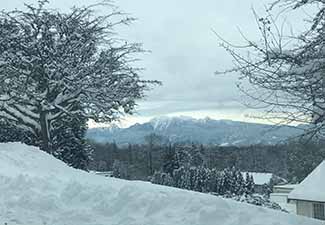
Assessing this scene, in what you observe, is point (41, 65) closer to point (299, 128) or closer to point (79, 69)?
point (79, 69)

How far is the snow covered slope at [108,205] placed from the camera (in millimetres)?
7454

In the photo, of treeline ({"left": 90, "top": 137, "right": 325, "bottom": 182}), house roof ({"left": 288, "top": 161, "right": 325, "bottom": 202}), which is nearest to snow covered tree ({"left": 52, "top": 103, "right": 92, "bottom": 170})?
house roof ({"left": 288, "top": 161, "right": 325, "bottom": 202})

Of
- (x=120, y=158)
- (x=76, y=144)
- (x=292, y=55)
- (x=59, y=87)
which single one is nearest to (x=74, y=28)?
(x=59, y=87)

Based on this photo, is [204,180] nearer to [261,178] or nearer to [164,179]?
[164,179]

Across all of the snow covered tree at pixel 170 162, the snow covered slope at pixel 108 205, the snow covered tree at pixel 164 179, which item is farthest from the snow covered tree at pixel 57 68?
the snow covered tree at pixel 170 162

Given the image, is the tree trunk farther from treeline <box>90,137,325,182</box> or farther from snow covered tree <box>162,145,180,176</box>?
treeline <box>90,137,325,182</box>

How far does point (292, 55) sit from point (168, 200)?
289cm

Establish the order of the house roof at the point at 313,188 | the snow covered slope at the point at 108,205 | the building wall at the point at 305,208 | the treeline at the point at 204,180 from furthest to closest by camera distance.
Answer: the treeline at the point at 204,180 → the building wall at the point at 305,208 → the house roof at the point at 313,188 → the snow covered slope at the point at 108,205

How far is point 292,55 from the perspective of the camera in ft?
22.1

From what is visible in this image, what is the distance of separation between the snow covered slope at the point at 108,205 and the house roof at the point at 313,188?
12.5 meters

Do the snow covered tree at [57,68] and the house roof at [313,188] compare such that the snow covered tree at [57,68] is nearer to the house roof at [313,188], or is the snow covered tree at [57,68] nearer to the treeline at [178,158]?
the house roof at [313,188]

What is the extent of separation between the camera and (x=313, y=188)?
2127 centimetres

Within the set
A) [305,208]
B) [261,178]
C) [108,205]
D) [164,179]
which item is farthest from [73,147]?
[261,178]

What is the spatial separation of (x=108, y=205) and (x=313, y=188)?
14.6 metres
